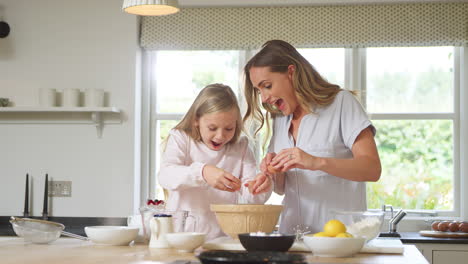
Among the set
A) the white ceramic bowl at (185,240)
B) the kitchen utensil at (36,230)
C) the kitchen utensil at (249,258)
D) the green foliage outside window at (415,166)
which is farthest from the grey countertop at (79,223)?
the kitchen utensil at (249,258)

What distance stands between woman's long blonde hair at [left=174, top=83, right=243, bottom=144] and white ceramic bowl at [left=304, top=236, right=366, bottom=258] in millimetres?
835

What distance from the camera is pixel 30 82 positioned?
446 centimetres

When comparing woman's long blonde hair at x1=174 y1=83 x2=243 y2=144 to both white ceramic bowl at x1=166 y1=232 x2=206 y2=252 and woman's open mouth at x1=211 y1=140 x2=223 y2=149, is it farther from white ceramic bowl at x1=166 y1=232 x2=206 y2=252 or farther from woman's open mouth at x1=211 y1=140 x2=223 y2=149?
white ceramic bowl at x1=166 y1=232 x2=206 y2=252

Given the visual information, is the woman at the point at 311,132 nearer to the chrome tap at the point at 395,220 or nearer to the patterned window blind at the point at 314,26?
the chrome tap at the point at 395,220

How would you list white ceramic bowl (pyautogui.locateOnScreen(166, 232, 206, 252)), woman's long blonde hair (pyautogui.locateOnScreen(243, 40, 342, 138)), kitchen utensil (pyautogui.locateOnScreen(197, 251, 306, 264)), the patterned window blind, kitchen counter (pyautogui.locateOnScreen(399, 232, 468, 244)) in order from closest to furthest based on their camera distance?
kitchen utensil (pyautogui.locateOnScreen(197, 251, 306, 264)) → white ceramic bowl (pyautogui.locateOnScreen(166, 232, 206, 252)) → woman's long blonde hair (pyautogui.locateOnScreen(243, 40, 342, 138)) → kitchen counter (pyautogui.locateOnScreen(399, 232, 468, 244)) → the patterned window blind

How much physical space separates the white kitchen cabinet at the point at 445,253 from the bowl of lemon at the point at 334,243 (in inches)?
80.6

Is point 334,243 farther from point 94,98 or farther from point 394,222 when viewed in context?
point 94,98

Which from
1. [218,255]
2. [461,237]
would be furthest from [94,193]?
[218,255]

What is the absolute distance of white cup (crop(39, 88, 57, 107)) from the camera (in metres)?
4.29

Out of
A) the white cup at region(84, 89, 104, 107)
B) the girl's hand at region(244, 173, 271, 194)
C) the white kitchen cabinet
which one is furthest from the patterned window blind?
the girl's hand at region(244, 173, 271, 194)

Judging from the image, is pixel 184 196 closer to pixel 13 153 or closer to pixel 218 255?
pixel 218 255

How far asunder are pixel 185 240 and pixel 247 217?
0.25 metres

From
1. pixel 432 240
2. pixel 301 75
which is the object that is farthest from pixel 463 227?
pixel 301 75

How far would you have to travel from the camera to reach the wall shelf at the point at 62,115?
4258mm
